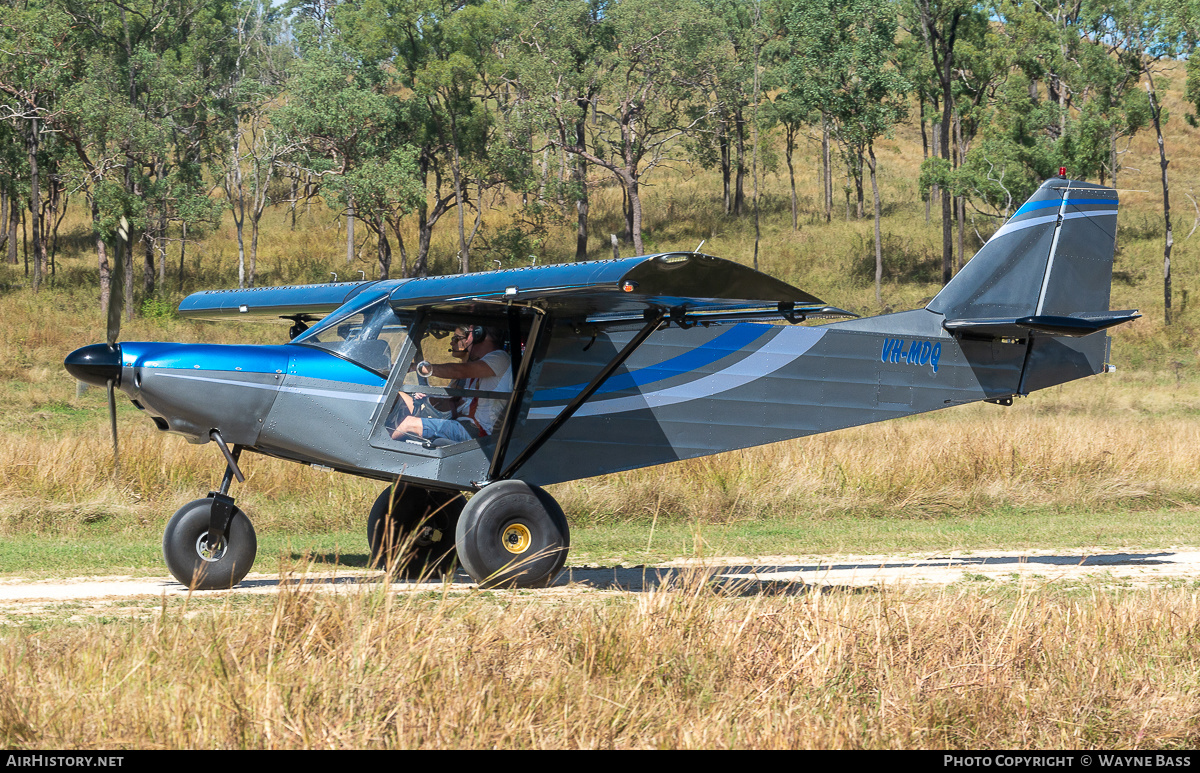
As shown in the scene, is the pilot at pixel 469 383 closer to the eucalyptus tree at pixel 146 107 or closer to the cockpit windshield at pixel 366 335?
the cockpit windshield at pixel 366 335

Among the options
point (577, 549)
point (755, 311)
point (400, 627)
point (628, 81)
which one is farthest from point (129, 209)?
point (400, 627)

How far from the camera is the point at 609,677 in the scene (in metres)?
4.92

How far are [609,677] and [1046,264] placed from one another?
782 cm

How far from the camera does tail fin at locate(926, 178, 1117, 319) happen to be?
1059cm

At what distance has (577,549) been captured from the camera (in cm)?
1126

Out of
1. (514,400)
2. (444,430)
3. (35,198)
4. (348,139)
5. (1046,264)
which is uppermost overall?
(348,139)

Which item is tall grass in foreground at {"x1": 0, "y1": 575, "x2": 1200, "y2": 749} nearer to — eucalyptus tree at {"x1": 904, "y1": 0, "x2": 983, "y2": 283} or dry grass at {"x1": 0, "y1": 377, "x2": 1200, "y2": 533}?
dry grass at {"x1": 0, "y1": 377, "x2": 1200, "y2": 533}

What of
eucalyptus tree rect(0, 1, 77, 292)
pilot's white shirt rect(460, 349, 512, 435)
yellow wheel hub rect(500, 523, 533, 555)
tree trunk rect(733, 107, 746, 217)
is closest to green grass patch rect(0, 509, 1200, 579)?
yellow wheel hub rect(500, 523, 533, 555)

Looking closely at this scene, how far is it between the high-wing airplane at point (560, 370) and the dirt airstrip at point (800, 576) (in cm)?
46

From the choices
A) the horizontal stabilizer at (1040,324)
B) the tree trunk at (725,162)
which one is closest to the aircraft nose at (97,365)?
the horizontal stabilizer at (1040,324)

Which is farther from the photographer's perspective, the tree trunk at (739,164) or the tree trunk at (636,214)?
the tree trunk at (739,164)

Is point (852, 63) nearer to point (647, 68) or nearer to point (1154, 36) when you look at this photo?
point (647, 68)

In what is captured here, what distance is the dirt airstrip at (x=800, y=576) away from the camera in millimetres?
7609

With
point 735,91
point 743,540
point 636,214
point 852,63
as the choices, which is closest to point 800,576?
point 743,540
